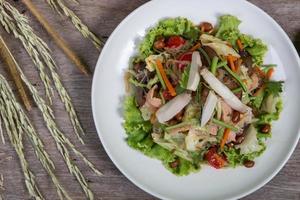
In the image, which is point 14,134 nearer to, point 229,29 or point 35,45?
point 35,45

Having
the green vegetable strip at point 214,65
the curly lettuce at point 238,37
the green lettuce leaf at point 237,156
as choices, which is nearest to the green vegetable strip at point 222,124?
the green lettuce leaf at point 237,156

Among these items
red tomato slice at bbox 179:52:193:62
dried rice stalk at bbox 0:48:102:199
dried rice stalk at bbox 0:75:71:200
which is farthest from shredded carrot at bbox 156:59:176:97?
dried rice stalk at bbox 0:75:71:200

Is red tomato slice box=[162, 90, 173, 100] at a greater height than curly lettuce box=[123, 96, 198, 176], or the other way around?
red tomato slice box=[162, 90, 173, 100]

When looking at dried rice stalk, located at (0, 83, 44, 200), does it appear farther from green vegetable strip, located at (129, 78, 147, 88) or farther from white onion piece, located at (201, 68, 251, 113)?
white onion piece, located at (201, 68, 251, 113)

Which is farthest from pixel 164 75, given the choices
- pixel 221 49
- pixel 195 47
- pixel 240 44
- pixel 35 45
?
pixel 35 45

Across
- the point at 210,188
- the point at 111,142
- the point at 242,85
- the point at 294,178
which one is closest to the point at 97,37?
the point at 111,142

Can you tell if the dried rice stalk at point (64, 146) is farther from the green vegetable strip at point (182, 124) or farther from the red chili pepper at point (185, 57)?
the red chili pepper at point (185, 57)
